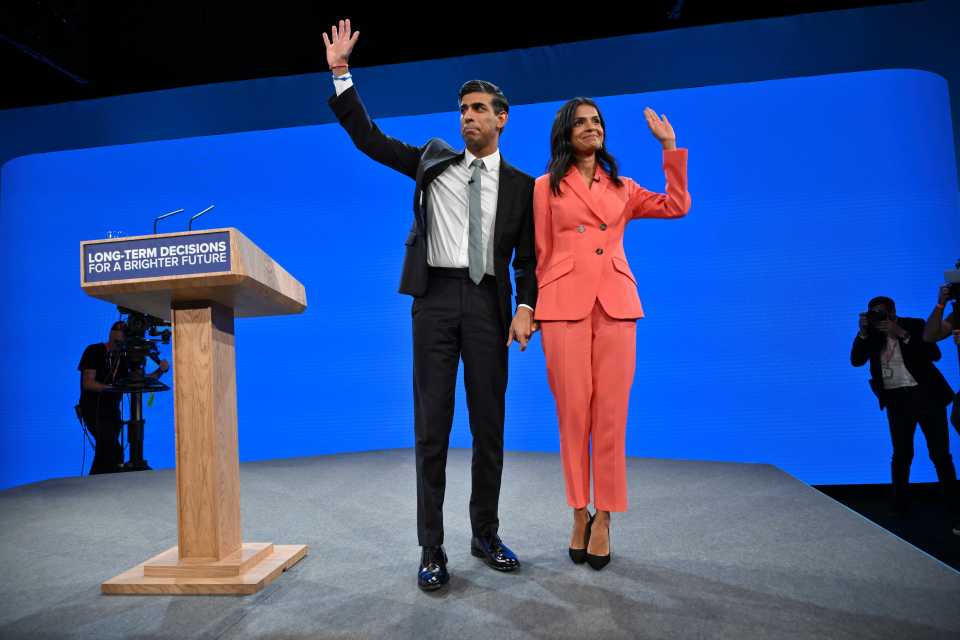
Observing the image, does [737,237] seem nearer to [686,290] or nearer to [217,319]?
[686,290]

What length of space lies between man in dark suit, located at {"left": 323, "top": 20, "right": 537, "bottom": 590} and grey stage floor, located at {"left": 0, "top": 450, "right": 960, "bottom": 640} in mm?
281

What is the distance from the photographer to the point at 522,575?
1771 millimetres

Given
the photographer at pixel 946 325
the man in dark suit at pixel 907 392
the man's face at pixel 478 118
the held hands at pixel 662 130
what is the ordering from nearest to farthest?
the man's face at pixel 478 118, the held hands at pixel 662 130, the photographer at pixel 946 325, the man in dark suit at pixel 907 392

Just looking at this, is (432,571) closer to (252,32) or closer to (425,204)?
(425,204)

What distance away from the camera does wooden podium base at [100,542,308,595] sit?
1707 millimetres

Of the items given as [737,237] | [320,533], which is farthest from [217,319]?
Answer: [737,237]

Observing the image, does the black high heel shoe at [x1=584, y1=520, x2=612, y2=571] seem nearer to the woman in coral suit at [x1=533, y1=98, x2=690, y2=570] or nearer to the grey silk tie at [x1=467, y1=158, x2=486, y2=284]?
the woman in coral suit at [x1=533, y1=98, x2=690, y2=570]

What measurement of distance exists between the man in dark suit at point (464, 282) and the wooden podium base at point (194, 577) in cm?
47

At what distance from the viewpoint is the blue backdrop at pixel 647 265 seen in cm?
413

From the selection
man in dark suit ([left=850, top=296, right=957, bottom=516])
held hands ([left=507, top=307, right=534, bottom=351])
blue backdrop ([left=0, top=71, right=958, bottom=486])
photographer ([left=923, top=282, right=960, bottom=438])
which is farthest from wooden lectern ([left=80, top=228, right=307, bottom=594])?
man in dark suit ([left=850, top=296, right=957, bottom=516])

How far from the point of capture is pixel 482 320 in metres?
1.89

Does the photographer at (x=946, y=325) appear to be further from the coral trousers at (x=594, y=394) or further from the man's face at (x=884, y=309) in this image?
the coral trousers at (x=594, y=394)

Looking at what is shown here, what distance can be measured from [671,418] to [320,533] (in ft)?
9.02

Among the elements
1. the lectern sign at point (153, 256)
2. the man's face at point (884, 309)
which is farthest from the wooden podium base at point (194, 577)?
the man's face at point (884, 309)
